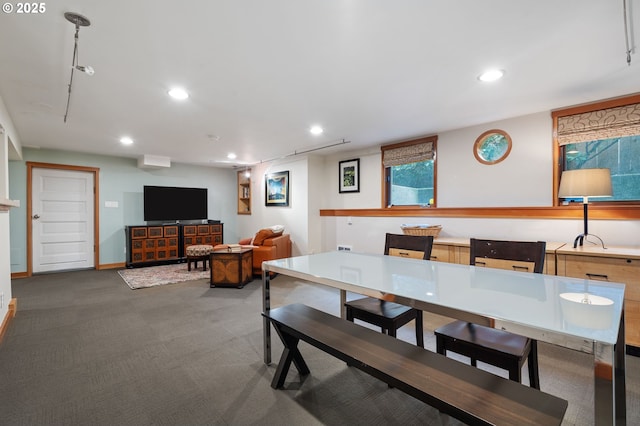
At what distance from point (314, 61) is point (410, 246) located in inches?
63.6

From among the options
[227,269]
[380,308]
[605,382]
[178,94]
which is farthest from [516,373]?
[227,269]

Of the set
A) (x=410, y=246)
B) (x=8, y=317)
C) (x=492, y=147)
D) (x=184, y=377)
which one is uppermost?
(x=492, y=147)

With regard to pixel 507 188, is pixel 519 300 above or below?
below

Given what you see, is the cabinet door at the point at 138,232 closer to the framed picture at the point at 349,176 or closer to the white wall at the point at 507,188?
the framed picture at the point at 349,176

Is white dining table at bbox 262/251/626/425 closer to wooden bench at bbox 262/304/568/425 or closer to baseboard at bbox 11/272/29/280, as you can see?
wooden bench at bbox 262/304/568/425

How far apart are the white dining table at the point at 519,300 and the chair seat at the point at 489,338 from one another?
0.33m

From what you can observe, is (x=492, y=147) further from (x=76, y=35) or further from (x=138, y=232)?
(x=138, y=232)

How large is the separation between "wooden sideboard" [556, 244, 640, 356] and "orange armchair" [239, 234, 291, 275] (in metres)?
3.80

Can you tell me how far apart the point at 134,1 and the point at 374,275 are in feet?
6.28

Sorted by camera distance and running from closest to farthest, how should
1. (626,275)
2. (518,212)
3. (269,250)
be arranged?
(626,275) → (518,212) → (269,250)

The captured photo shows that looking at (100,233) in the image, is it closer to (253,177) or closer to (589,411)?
(253,177)

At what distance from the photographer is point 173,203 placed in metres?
6.71

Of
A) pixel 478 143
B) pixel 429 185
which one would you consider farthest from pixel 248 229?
pixel 478 143

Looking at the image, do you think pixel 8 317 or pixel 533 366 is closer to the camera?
pixel 533 366
